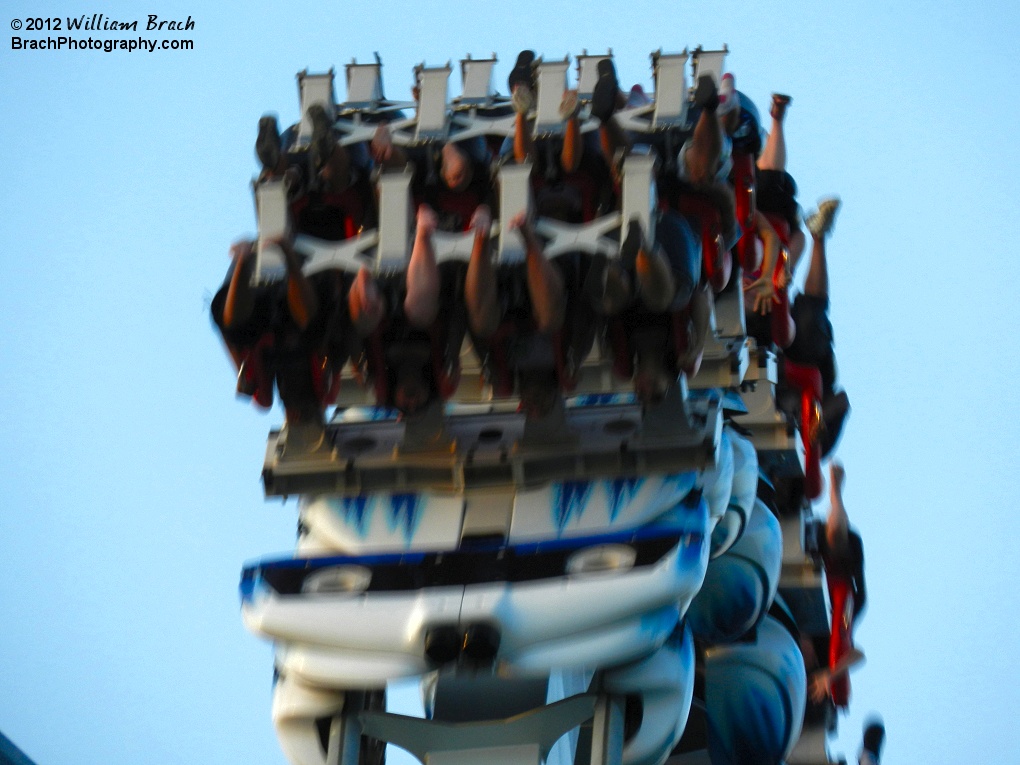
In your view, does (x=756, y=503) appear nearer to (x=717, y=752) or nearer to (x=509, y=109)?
(x=717, y=752)

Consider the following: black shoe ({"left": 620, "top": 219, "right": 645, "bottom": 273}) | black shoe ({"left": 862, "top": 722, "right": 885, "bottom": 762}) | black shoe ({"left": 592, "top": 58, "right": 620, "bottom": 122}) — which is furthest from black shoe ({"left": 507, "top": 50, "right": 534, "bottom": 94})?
black shoe ({"left": 862, "top": 722, "right": 885, "bottom": 762})

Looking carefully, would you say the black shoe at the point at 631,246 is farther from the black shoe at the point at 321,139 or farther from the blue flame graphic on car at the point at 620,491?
the black shoe at the point at 321,139

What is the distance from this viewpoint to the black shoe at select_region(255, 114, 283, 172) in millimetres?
21953

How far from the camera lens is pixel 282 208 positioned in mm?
21375

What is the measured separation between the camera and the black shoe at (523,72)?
2372 centimetres

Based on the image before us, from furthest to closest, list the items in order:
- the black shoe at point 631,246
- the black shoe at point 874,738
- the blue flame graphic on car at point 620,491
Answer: the black shoe at point 874,738 → the blue flame graphic on car at point 620,491 → the black shoe at point 631,246

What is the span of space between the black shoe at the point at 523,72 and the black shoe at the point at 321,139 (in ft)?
7.67

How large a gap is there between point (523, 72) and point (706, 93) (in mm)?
2749

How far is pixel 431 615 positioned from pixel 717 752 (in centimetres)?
637

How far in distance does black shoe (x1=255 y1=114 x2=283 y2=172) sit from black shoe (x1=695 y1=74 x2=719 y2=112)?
4181mm

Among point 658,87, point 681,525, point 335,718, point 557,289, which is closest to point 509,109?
point 658,87

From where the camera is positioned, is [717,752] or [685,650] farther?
[717,752]

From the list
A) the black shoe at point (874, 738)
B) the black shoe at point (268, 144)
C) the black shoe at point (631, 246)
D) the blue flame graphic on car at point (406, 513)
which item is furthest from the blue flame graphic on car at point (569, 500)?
the black shoe at point (874, 738)

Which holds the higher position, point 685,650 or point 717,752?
point 685,650
